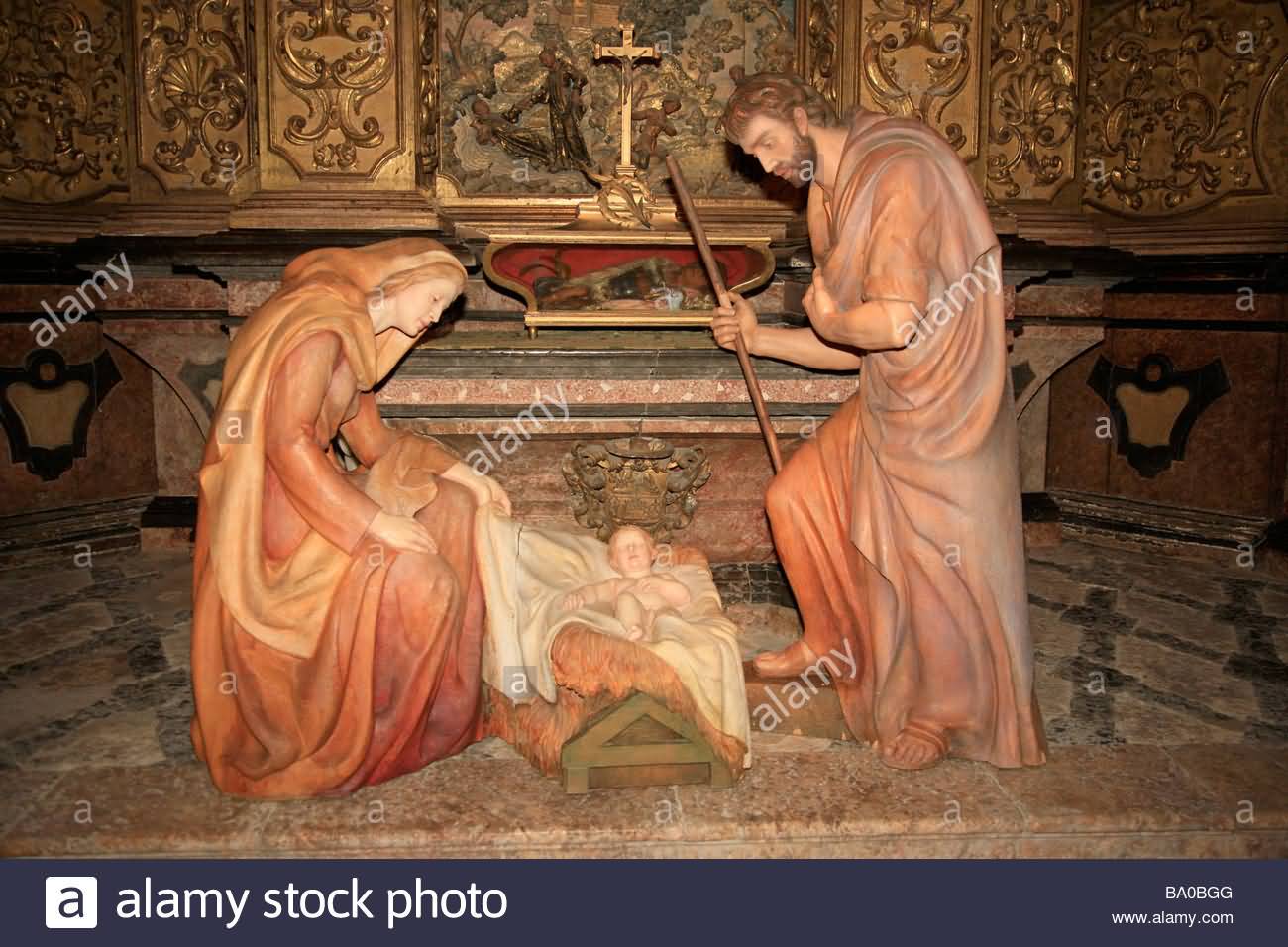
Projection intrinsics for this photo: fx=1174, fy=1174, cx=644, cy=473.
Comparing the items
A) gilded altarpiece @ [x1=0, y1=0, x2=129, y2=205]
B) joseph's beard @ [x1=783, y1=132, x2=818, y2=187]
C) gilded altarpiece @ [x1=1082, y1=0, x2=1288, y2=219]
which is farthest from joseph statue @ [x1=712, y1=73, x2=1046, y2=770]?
gilded altarpiece @ [x1=0, y1=0, x2=129, y2=205]

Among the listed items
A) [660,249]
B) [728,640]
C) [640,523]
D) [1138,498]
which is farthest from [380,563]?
[1138,498]

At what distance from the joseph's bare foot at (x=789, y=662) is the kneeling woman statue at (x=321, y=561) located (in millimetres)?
1031

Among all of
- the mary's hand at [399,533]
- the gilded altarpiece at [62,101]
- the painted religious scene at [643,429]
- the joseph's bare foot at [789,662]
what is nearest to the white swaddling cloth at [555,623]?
the painted religious scene at [643,429]

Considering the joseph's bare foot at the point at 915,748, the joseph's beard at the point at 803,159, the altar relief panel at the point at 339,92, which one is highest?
the altar relief panel at the point at 339,92

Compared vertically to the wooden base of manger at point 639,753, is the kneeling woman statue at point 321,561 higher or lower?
higher

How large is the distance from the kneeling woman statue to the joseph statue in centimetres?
108

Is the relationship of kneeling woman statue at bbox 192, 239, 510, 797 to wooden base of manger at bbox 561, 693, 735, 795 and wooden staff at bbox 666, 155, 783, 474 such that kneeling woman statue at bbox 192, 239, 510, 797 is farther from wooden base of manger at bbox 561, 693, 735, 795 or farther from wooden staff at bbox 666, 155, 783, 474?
wooden staff at bbox 666, 155, 783, 474

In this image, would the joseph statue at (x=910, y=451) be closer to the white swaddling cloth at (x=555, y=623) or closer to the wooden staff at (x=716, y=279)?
the wooden staff at (x=716, y=279)

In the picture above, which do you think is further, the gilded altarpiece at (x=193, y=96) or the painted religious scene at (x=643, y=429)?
the gilded altarpiece at (x=193, y=96)

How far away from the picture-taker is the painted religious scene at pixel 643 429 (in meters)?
3.26

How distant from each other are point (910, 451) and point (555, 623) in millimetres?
1142

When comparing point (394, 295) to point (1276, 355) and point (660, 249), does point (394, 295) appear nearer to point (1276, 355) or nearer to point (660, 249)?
point (660, 249)

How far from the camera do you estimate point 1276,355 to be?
20.4 feet

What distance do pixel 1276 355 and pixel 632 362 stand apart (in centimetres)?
362
